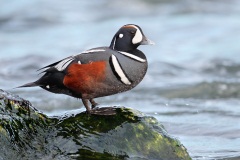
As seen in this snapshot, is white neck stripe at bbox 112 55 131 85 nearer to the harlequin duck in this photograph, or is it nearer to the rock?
the harlequin duck

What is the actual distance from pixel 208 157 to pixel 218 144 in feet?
3.14

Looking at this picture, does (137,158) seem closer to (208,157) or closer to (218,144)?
(208,157)

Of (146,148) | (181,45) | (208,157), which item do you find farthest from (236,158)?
(181,45)

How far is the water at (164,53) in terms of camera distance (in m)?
10.9

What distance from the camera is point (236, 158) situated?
27.2ft

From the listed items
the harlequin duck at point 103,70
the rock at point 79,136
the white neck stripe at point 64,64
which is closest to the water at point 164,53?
the rock at point 79,136

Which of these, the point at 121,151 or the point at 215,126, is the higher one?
the point at 121,151

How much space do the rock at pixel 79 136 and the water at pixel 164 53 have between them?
54.5 inches

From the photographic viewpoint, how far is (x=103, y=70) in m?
6.86

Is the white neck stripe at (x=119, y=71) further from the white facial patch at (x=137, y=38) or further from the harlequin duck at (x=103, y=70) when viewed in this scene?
the white facial patch at (x=137, y=38)

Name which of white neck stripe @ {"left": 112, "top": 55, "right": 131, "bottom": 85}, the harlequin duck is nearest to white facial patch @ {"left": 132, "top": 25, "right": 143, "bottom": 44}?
the harlequin duck

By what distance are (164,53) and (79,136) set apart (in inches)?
429

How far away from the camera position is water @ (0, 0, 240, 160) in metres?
10.9

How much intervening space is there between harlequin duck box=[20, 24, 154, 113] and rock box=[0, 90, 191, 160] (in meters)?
0.29
